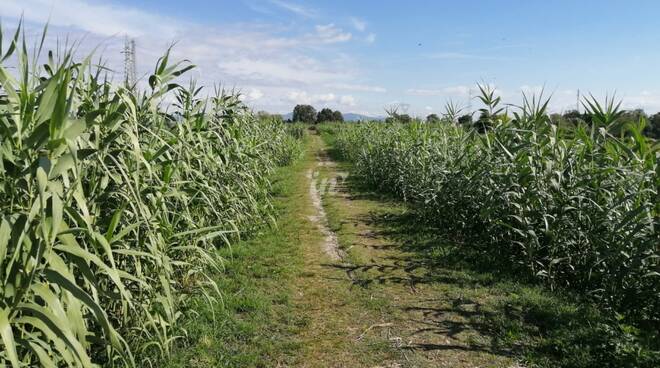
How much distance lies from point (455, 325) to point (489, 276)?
1283 millimetres

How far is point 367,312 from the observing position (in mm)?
Result: 4312

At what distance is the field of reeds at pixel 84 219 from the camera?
1812 mm

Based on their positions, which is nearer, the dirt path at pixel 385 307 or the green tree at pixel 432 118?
the dirt path at pixel 385 307

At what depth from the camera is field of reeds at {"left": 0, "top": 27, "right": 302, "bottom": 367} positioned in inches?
71.4

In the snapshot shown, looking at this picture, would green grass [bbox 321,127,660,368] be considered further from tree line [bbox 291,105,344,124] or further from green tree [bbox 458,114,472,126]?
tree line [bbox 291,105,344,124]

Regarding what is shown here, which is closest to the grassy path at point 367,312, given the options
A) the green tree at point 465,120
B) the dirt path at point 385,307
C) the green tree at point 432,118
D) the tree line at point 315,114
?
the dirt path at point 385,307

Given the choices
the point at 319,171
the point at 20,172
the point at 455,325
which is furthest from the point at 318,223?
the point at 319,171

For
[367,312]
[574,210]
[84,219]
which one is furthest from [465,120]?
[84,219]

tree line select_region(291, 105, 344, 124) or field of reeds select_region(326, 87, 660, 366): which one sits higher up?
tree line select_region(291, 105, 344, 124)

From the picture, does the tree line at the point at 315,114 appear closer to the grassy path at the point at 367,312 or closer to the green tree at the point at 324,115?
the green tree at the point at 324,115

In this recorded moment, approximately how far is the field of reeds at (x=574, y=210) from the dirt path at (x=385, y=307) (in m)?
0.78

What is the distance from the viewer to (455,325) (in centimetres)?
401

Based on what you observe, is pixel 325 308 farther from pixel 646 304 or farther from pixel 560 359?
pixel 646 304

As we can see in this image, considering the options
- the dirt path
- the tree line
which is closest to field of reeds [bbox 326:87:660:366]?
the dirt path
